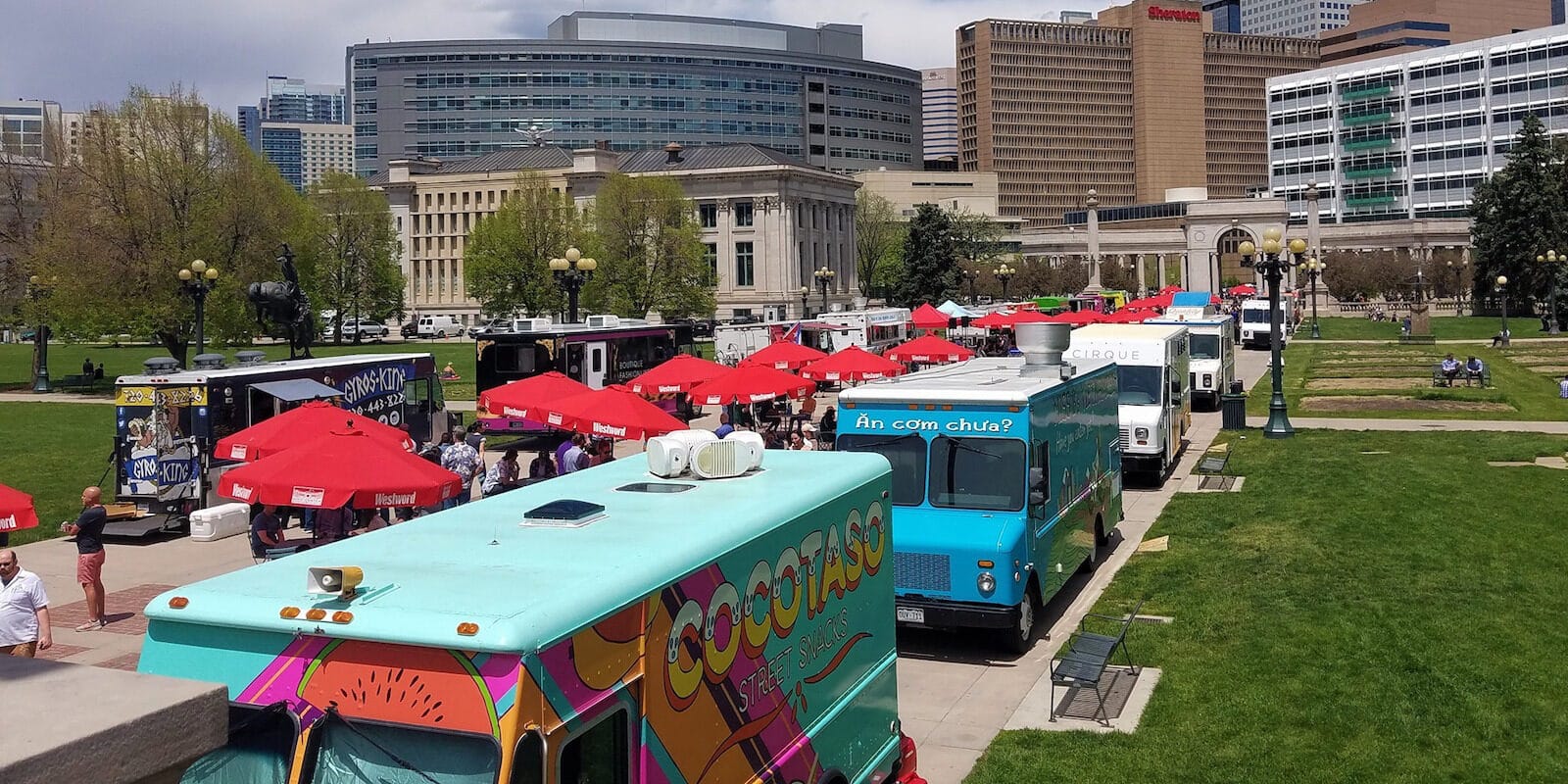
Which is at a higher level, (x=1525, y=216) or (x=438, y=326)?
(x=1525, y=216)

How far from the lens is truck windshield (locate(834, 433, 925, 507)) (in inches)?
537

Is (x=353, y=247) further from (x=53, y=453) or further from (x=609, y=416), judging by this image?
(x=609, y=416)

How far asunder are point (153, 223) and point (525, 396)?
36718mm

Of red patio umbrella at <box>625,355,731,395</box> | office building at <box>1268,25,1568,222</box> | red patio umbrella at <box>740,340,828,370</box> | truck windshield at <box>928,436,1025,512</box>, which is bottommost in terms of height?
truck windshield at <box>928,436,1025,512</box>

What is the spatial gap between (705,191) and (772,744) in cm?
10695

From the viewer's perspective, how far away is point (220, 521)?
20766 mm

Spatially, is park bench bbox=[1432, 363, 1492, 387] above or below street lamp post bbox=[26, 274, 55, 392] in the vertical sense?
below

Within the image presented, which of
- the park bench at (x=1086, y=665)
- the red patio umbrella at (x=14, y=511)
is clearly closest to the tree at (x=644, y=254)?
the red patio umbrella at (x=14, y=511)

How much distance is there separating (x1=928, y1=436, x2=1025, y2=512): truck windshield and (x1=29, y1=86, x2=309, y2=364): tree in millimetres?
43362

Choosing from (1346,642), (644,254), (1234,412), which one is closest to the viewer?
(1346,642)

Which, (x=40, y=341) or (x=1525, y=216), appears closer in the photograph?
(x=40, y=341)

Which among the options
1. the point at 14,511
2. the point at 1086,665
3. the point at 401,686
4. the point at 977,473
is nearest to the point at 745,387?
the point at 977,473

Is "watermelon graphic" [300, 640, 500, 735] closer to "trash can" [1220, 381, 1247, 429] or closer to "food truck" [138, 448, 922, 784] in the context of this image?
"food truck" [138, 448, 922, 784]

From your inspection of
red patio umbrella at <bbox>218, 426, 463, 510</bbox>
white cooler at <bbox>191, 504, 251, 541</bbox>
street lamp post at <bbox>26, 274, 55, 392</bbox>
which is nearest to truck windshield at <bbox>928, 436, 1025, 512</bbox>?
red patio umbrella at <bbox>218, 426, 463, 510</bbox>
